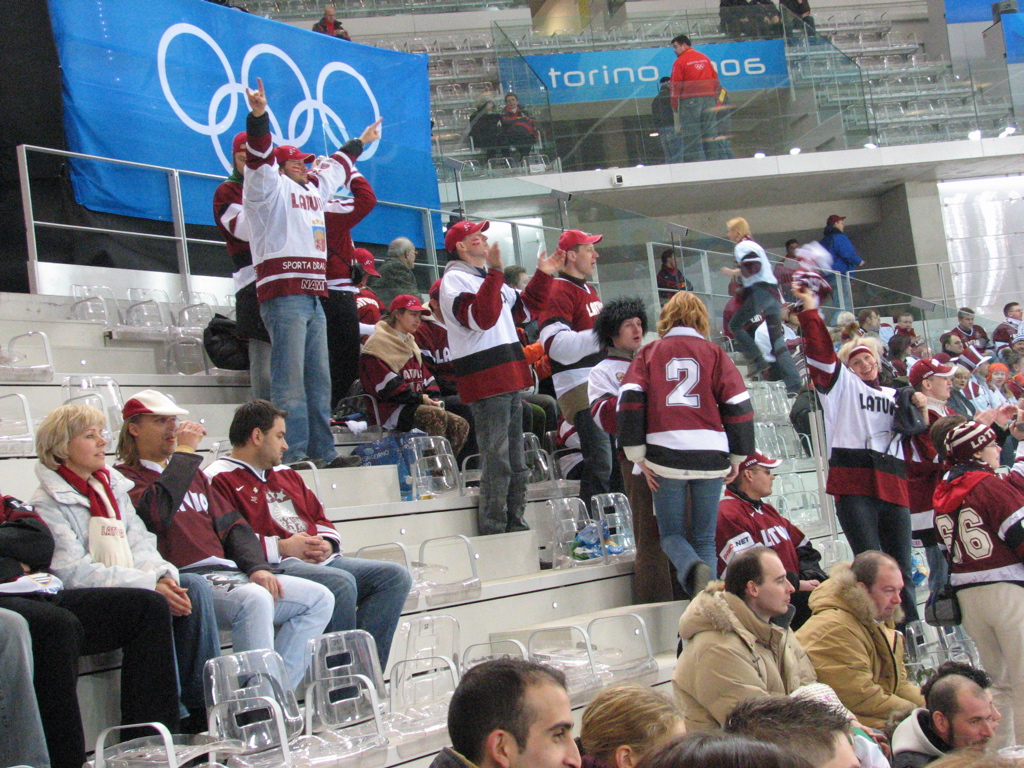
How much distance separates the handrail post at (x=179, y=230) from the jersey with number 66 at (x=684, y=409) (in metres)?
3.31

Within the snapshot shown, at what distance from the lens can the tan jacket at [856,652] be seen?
3.98m

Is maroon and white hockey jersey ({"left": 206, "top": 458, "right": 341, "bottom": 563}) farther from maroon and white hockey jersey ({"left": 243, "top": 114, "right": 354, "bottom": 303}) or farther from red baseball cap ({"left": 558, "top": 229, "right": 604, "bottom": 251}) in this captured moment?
red baseball cap ({"left": 558, "top": 229, "right": 604, "bottom": 251})

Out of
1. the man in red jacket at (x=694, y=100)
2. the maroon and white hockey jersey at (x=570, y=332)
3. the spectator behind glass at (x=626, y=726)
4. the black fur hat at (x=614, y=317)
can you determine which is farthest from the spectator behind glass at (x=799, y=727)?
the man in red jacket at (x=694, y=100)

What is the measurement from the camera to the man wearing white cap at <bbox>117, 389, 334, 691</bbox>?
3.51 m

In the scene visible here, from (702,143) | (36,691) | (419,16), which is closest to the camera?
(36,691)

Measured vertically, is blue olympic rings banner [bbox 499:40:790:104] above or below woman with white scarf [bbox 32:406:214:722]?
above

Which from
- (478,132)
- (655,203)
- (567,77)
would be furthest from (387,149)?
(655,203)

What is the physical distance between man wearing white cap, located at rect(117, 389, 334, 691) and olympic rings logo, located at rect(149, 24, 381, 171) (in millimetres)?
3808

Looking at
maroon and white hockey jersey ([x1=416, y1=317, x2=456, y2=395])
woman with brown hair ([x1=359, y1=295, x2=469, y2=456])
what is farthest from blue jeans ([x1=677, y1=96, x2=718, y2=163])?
woman with brown hair ([x1=359, y1=295, x2=469, y2=456])

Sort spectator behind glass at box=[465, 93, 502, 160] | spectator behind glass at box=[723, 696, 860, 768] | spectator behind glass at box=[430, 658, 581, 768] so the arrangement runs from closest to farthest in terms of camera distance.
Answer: spectator behind glass at box=[723, 696, 860, 768] → spectator behind glass at box=[430, 658, 581, 768] → spectator behind glass at box=[465, 93, 502, 160]

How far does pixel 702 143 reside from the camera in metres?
13.9

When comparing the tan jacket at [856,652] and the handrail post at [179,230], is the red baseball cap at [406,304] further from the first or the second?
the tan jacket at [856,652]

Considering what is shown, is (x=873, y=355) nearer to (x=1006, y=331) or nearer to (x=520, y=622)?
(x=520, y=622)

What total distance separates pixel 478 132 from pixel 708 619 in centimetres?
741
